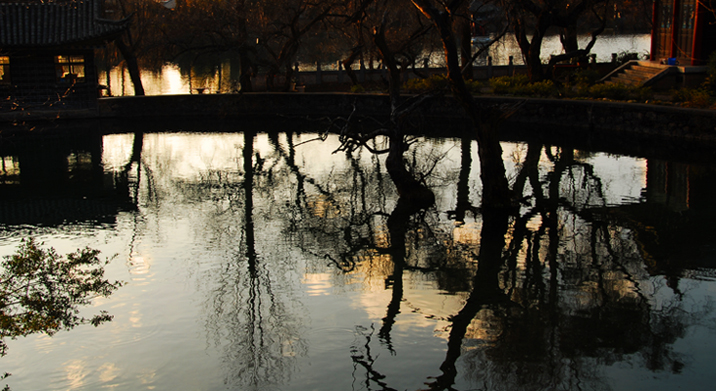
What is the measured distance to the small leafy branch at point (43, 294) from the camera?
5773mm

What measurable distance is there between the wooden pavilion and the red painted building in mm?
21194

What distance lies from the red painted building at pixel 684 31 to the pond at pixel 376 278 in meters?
8.48

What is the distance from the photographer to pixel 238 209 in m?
13.9

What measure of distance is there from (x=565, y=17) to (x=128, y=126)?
1744 cm

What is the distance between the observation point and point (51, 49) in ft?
88.4

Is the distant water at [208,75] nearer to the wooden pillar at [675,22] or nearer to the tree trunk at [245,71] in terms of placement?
the tree trunk at [245,71]

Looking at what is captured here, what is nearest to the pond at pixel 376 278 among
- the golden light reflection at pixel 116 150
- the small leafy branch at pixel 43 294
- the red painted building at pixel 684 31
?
the small leafy branch at pixel 43 294

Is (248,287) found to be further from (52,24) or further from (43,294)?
(52,24)

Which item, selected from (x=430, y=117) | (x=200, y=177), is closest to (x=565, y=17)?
(x=430, y=117)

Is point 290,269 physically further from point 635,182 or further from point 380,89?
point 380,89

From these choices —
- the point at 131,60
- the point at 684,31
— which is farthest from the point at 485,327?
the point at 131,60

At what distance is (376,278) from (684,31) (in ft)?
67.1

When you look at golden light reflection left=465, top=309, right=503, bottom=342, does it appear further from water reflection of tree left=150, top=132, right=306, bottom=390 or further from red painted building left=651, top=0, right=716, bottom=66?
red painted building left=651, top=0, right=716, bottom=66

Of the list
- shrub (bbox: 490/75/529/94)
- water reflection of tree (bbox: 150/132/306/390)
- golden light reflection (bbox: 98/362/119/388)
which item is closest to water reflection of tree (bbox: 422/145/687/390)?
water reflection of tree (bbox: 150/132/306/390)
